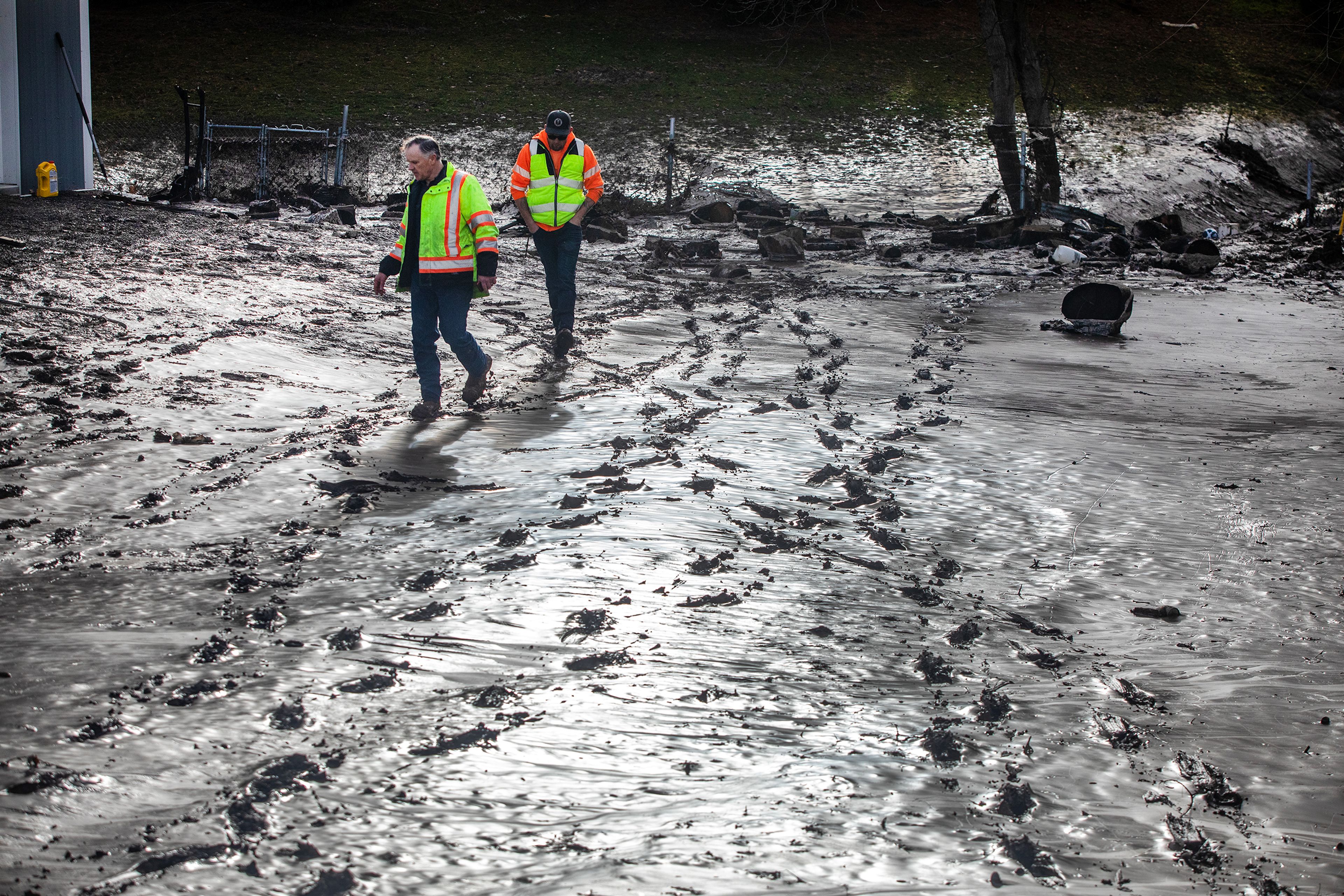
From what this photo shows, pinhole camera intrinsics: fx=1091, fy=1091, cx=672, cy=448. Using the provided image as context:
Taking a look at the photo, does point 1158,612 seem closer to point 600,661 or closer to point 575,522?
point 600,661

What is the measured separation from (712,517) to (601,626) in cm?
126

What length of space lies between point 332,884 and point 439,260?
502 cm

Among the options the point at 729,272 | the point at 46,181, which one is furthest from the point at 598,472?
the point at 46,181

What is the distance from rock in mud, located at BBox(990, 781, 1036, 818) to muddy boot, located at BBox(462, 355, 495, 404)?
191 inches

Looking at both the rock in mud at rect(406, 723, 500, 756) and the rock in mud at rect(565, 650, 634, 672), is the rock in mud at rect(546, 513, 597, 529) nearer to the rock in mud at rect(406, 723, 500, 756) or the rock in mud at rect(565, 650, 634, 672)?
the rock in mud at rect(565, 650, 634, 672)

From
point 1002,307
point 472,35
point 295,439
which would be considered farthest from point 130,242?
point 472,35

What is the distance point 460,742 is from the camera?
3.18 meters

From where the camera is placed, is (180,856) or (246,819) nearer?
(180,856)

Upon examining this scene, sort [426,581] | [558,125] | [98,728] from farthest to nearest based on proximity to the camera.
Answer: [558,125] < [426,581] < [98,728]

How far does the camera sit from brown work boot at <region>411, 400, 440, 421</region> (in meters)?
6.80

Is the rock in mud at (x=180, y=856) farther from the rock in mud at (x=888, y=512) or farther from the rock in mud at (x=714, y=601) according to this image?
the rock in mud at (x=888, y=512)

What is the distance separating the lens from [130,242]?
1232 centimetres

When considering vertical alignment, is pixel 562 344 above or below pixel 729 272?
below

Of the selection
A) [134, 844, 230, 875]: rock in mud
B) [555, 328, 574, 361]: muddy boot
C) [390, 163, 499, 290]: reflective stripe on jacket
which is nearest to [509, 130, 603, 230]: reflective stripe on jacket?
[555, 328, 574, 361]: muddy boot
